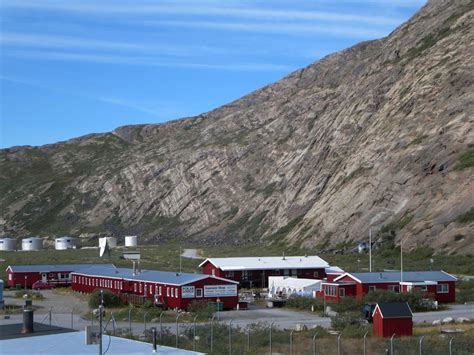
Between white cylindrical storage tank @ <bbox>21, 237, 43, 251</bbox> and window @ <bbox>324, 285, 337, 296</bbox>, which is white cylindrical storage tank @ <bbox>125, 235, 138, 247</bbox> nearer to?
white cylindrical storage tank @ <bbox>21, 237, 43, 251</bbox>

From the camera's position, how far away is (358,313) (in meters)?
52.4

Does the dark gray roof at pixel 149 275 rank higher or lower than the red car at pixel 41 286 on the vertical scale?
higher

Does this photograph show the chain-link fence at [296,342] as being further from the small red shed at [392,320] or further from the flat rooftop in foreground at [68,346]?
the flat rooftop in foreground at [68,346]

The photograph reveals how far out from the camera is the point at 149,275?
6525 centimetres

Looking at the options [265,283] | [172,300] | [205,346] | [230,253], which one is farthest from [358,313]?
[230,253]

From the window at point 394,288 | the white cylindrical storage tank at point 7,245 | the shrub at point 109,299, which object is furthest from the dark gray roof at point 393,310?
the white cylindrical storage tank at point 7,245

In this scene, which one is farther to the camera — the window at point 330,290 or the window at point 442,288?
the window at point 442,288

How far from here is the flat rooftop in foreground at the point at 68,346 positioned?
107 feet

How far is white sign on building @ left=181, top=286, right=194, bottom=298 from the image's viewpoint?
58.1 m

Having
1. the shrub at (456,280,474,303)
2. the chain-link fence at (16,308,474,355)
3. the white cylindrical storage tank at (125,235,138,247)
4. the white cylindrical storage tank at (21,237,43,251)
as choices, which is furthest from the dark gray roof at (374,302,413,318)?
the white cylindrical storage tank at (21,237,43,251)

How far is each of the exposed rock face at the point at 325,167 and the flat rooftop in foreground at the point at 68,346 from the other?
56687 mm

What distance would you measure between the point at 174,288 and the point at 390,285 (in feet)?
53.8

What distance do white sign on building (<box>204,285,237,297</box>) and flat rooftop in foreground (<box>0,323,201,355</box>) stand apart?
22658 millimetres

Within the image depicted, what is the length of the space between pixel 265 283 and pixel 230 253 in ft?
119
